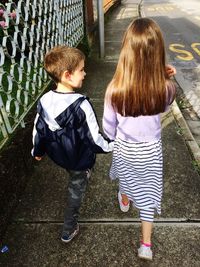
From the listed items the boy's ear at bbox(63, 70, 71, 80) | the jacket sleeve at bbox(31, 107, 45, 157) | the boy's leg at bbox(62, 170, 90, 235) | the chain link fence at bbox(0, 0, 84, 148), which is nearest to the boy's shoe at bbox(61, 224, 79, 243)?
the boy's leg at bbox(62, 170, 90, 235)

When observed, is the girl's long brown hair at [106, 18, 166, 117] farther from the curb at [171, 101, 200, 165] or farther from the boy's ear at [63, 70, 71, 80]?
the curb at [171, 101, 200, 165]

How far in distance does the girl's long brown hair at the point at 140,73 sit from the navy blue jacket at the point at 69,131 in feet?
0.70

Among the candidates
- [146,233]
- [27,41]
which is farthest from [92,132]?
[27,41]

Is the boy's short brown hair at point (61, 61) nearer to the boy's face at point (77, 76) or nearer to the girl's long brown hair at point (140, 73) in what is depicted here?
the boy's face at point (77, 76)

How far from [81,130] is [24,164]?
124 cm

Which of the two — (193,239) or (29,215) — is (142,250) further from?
(29,215)

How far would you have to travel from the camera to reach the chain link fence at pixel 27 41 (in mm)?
2850

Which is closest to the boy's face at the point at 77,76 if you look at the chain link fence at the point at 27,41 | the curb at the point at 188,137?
the chain link fence at the point at 27,41

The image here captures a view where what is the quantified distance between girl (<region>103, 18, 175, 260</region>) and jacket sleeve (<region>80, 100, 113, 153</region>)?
0.42ft

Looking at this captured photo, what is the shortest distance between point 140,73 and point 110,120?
1.41 feet

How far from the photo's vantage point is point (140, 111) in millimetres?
1887

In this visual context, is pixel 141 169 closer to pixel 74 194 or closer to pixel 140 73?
pixel 74 194

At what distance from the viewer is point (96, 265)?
223cm

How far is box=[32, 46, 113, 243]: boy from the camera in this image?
190 cm
